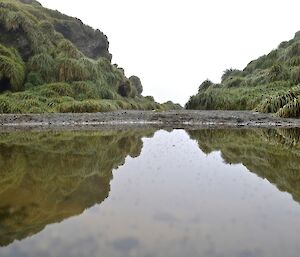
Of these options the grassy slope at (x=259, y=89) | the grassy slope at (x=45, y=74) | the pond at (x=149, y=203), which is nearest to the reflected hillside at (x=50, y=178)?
the pond at (x=149, y=203)

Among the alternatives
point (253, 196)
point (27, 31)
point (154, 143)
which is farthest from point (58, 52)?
point (253, 196)

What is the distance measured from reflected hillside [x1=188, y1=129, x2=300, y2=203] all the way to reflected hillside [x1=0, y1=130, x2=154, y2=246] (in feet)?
6.44

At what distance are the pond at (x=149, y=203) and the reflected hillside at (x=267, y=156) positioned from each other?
0.06 feet

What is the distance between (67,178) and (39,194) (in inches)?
39.7

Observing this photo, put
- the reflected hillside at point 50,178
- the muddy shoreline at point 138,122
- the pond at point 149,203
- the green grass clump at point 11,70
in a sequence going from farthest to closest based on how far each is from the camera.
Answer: the green grass clump at point 11,70
the muddy shoreline at point 138,122
the reflected hillside at point 50,178
the pond at point 149,203

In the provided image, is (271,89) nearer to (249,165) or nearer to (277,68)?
(277,68)

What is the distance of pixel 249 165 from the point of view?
7.20 meters

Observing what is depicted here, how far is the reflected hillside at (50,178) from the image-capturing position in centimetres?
410

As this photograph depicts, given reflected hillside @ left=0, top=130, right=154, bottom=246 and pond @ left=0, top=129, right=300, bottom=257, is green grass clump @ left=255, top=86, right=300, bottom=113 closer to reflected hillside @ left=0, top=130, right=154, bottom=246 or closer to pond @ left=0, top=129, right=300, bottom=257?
reflected hillside @ left=0, top=130, right=154, bottom=246

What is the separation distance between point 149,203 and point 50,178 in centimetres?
194

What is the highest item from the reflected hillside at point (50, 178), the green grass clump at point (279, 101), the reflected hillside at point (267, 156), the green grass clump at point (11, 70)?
the green grass clump at point (11, 70)

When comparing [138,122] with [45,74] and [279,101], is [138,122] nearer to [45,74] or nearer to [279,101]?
[279,101]

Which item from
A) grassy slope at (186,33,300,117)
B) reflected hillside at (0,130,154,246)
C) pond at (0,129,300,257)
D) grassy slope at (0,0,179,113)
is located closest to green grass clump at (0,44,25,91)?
grassy slope at (0,0,179,113)

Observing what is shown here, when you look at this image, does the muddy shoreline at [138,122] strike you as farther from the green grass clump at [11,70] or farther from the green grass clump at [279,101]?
the green grass clump at [11,70]
